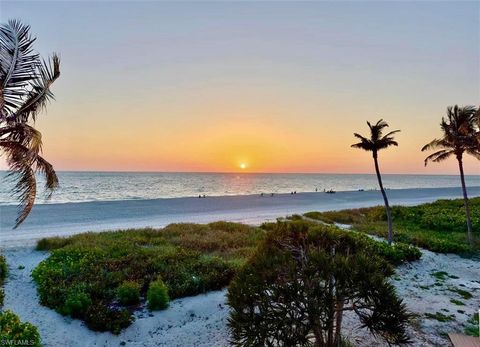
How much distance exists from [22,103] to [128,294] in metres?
7.05

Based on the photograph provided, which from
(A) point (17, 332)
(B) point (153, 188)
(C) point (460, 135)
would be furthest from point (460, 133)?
(B) point (153, 188)

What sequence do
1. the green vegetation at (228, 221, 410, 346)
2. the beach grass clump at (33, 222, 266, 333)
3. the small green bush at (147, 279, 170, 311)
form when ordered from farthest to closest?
the small green bush at (147, 279, 170, 311), the beach grass clump at (33, 222, 266, 333), the green vegetation at (228, 221, 410, 346)

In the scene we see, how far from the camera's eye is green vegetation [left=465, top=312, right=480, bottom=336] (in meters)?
9.22

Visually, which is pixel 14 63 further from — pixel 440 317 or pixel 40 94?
pixel 440 317

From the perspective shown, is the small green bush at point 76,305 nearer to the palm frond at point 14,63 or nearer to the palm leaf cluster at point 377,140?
the palm frond at point 14,63

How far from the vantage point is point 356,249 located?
24.3ft

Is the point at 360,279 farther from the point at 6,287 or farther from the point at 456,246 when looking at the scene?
the point at 456,246

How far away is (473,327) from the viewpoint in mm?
9562

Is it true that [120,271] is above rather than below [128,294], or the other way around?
above

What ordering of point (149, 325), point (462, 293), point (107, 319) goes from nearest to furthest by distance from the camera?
point (107, 319) < point (149, 325) < point (462, 293)

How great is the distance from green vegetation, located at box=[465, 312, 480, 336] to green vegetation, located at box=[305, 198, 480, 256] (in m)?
9.67

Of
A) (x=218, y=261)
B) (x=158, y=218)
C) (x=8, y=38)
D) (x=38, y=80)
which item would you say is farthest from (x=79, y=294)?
(x=158, y=218)

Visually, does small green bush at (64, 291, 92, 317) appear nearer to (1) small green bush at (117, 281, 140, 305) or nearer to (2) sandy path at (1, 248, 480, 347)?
(2) sandy path at (1, 248, 480, 347)

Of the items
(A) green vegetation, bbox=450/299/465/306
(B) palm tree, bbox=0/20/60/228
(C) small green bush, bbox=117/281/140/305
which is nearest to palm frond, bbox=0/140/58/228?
(B) palm tree, bbox=0/20/60/228
